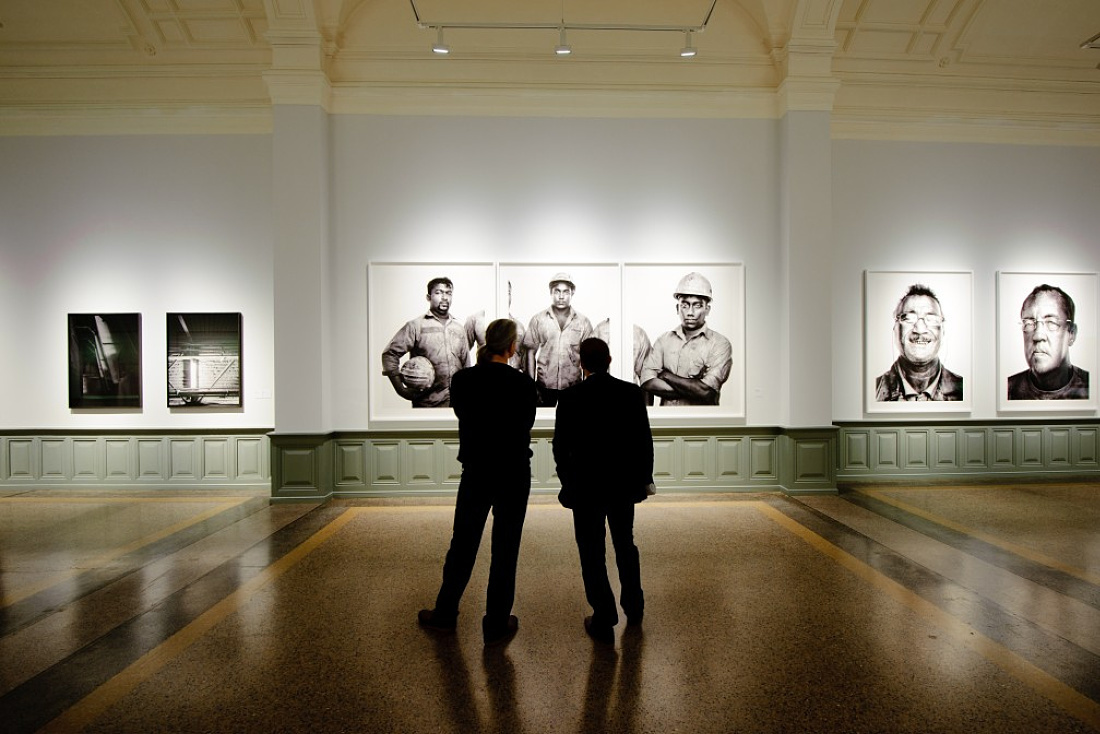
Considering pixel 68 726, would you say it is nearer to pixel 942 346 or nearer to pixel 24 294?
pixel 24 294

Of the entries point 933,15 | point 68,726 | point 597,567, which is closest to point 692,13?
point 933,15

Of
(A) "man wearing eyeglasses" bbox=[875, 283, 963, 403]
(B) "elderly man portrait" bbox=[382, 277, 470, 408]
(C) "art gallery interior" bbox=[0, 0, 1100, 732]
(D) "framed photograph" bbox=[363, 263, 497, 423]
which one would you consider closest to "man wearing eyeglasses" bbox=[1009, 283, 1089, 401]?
(C) "art gallery interior" bbox=[0, 0, 1100, 732]

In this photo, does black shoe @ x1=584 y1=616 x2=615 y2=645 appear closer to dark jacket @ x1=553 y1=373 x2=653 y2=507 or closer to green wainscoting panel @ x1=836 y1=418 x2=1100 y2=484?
dark jacket @ x1=553 y1=373 x2=653 y2=507

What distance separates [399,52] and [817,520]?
27.4 feet

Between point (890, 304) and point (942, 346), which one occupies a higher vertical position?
point (890, 304)

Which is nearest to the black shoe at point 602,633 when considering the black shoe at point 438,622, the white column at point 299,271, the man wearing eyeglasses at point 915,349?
the black shoe at point 438,622

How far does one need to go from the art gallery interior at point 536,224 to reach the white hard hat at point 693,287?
220mm

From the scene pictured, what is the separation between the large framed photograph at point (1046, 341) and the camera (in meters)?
Result: 9.03

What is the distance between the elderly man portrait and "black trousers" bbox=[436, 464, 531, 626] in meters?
4.49

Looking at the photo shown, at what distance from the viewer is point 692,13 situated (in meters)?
8.39

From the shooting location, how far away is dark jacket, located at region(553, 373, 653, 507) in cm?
369

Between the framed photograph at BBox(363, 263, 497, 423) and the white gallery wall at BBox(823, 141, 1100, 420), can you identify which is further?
the white gallery wall at BBox(823, 141, 1100, 420)

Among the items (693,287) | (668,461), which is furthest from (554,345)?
(668,461)

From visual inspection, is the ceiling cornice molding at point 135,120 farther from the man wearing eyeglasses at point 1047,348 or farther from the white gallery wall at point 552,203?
the man wearing eyeglasses at point 1047,348
